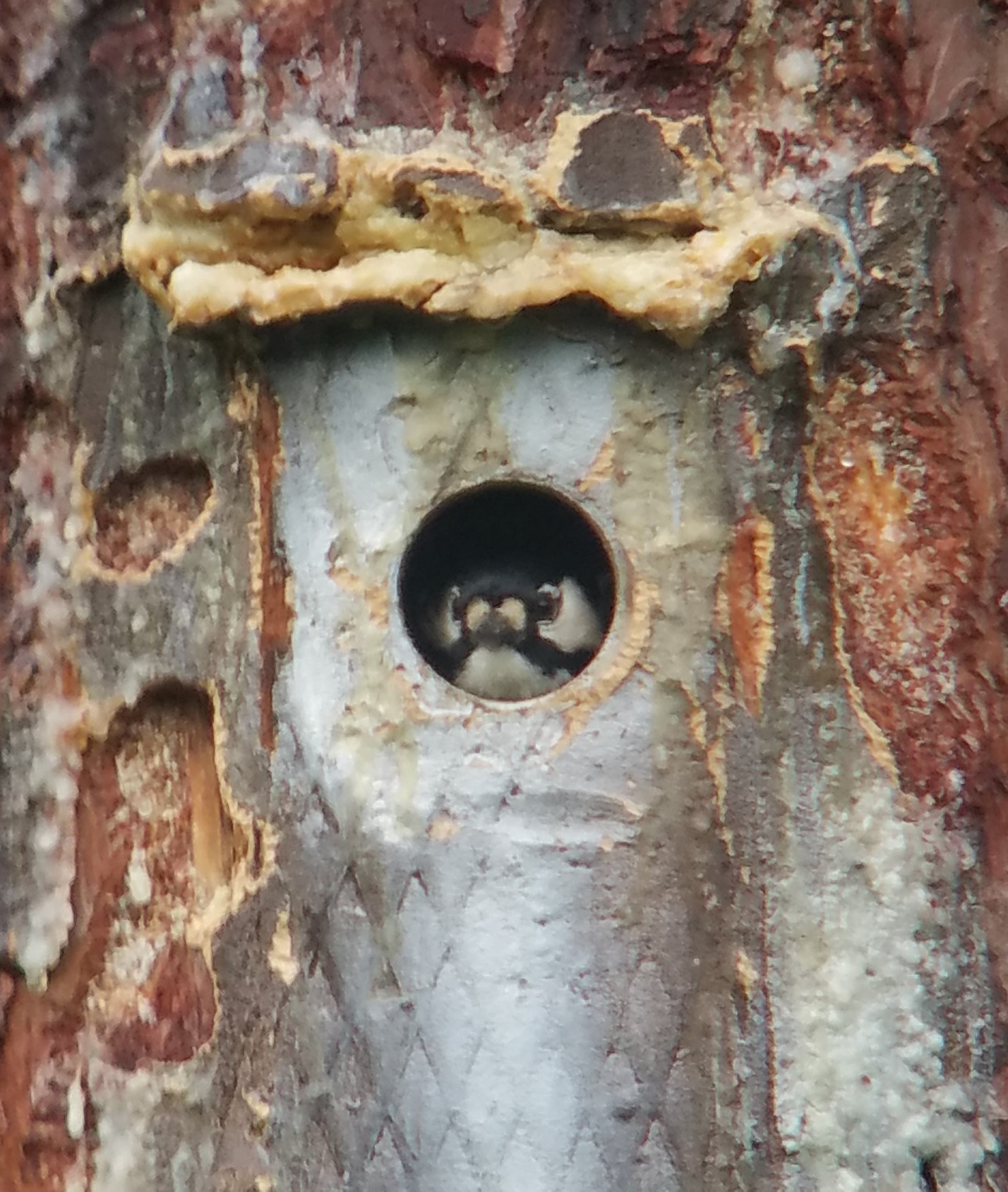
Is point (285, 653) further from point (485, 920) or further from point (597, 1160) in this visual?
point (597, 1160)

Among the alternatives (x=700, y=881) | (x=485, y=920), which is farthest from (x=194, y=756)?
(x=700, y=881)

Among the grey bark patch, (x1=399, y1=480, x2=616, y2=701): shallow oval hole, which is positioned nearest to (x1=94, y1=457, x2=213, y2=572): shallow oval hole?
(x1=399, y1=480, x2=616, y2=701): shallow oval hole

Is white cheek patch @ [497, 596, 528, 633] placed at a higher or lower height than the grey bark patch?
lower

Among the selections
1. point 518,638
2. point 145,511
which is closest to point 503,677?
point 518,638

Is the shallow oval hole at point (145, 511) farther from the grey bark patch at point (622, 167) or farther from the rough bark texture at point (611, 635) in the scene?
the grey bark patch at point (622, 167)

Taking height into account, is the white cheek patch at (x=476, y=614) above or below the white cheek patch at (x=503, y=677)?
above

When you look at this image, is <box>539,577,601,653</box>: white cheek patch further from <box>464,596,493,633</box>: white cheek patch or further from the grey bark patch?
the grey bark patch

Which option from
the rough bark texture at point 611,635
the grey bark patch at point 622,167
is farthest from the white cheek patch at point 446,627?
the grey bark patch at point 622,167
